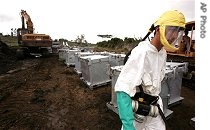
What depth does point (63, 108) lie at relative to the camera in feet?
20.2

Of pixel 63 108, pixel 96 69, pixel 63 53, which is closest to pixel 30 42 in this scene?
pixel 63 53

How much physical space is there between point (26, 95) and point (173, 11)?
22.9 feet

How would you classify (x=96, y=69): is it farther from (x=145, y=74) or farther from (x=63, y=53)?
(x=63, y=53)

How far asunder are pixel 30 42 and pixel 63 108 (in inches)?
549

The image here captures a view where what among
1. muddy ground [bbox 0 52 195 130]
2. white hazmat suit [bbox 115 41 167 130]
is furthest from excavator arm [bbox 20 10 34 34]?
white hazmat suit [bbox 115 41 167 130]

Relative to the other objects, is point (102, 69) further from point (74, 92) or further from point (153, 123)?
point (153, 123)

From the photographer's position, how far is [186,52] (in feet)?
29.7

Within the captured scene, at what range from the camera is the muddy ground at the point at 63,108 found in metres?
Result: 5.03

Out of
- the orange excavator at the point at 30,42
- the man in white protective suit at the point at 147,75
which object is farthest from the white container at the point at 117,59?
the orange excavator at the point at 30,42

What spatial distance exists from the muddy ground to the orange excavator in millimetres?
10295

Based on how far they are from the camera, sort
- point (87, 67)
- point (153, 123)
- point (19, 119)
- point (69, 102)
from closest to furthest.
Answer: point (153, 123) < point (19, 119) < point (69, 102) < point (87, 67)

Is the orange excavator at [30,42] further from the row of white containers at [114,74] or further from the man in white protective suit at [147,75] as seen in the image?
the man in white protective suit at [147,75]

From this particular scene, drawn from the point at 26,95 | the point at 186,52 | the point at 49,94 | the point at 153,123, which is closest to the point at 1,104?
the point at 26,95

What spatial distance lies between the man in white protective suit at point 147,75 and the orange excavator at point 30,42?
17949 millimetres
